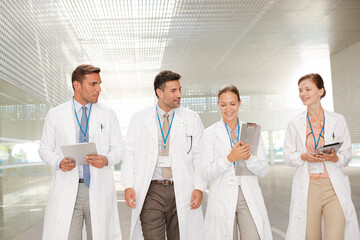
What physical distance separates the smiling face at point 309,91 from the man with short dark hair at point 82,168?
1.62m

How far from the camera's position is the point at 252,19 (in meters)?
10.1

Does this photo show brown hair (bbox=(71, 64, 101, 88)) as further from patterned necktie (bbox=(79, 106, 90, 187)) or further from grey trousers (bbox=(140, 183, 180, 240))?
grey trousers (bbox=(140, 183, 180, 240))

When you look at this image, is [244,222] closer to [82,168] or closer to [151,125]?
[151,125]

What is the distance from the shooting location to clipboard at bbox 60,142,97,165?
271 cm

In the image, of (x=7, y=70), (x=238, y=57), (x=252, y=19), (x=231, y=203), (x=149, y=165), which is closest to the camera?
(x=231, y=203)

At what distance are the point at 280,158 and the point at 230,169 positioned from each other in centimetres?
1666

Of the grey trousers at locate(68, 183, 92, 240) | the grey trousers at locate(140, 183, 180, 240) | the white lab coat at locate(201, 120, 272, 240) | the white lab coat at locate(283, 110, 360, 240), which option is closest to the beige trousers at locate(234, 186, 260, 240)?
the white lab coat at locate(201, 120, 272, 240)

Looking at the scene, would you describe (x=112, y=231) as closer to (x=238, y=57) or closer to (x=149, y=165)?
(x=149, y=165)

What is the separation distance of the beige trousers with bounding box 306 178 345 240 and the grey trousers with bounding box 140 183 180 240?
1.11 metres

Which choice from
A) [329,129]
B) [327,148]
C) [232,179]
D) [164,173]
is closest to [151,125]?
[164,173]

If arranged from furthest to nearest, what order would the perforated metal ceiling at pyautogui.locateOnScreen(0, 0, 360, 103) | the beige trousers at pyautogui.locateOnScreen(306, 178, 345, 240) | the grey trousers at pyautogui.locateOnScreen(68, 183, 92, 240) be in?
the perforated metal ceiling at pyautogui.locateOnScreen(0, 0, 360, 103) < the beige trousers at pyautogui.locateOnScreen(306, 178, 345, 240) < the grey trousers at pyautogui.locateOnScreen(68, 183, 92, 240)

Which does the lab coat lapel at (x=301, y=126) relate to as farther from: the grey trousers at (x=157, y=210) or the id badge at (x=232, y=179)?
the grey trousers at (x=157, y=210)

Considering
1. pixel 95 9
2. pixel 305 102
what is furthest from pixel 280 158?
pixel 305 102

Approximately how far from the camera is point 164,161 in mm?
3111
